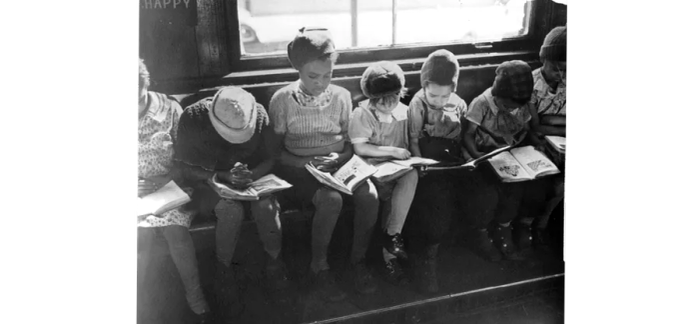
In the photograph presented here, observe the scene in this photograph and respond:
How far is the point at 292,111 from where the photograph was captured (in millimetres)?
2598

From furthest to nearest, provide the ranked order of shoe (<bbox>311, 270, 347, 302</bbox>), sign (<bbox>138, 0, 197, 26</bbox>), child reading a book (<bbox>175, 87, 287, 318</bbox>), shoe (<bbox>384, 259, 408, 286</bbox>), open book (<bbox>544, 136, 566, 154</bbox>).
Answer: open book (<bbox>544, 136, 566, 154</bbox>)
shoe (<bbox>384, 259, 408, 286</bbox>)
shoe (<bbox>311, 270, 347, 302</bbox>)
child reading a book (<bbox>175, 87, 287, 318</bbox>)
sign (<bbox>138, 0, 197, 26</bbox>)

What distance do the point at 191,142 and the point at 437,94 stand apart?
1.08 metres

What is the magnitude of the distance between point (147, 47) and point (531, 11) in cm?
171

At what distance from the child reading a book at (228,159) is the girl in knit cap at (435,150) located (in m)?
0.65

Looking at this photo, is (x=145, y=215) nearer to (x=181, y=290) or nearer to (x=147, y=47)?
(x=181, y=290)

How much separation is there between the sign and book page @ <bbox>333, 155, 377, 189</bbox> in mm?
859

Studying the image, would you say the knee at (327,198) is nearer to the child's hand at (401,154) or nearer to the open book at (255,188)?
the open book at (255,188)

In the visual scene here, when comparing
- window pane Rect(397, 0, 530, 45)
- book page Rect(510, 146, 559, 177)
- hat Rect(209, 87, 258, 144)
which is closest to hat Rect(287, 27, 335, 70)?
hat Rect(209, 87, 258, 144)

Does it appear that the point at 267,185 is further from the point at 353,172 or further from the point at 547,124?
the point at 547,124

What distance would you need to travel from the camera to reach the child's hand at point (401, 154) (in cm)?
281

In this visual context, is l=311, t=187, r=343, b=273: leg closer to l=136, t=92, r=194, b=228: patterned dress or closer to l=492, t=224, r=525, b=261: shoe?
l=136, t=92, r=194, b=228: patterned dress

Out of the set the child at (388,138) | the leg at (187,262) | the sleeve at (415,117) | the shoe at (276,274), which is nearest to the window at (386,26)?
the child at (388,138)

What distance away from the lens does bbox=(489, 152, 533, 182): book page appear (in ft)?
9.88

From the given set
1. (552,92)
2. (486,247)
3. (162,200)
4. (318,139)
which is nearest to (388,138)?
(318,139)
